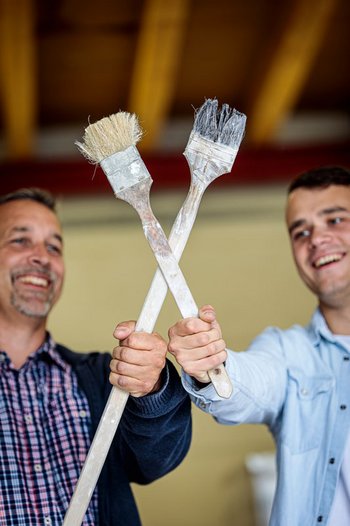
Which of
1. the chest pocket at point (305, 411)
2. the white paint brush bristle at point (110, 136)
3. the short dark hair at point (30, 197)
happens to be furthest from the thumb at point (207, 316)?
the short dark hair at point (30, 197)

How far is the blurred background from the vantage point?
371 centimetres

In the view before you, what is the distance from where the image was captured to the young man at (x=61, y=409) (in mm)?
1618

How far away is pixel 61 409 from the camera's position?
1890 millimetres

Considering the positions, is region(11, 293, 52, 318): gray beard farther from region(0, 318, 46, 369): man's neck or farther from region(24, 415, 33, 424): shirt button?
region(24, 415, 33, 424): shirt button

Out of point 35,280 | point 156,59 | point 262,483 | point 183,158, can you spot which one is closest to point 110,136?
point 35,280

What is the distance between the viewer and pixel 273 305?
14.8 ft

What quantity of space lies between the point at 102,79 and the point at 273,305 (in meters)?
1.73

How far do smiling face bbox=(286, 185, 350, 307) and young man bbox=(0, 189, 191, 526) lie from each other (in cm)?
57

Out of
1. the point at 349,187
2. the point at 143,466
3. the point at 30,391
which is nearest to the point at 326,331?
the point at 349,187

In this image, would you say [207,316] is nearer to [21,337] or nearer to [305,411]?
[305,411]

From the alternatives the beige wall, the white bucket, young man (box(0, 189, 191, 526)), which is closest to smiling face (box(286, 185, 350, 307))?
young man (box(0, 189, 191, 526))

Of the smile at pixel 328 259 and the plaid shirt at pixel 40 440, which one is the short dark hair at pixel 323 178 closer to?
the smile at pixel 328 259

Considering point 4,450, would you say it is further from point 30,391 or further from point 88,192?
point 88,192

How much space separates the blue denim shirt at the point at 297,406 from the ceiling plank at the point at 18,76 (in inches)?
79.8
